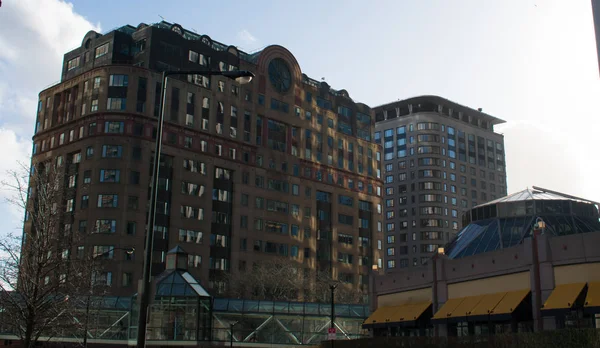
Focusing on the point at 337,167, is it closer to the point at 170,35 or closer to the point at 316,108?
the point at 316,108

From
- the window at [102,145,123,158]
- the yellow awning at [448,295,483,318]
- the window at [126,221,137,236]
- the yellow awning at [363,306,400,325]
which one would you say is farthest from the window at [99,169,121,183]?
the yellow awning at [448,295,483,318]

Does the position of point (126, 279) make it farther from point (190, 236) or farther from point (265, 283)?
point (265, 283)

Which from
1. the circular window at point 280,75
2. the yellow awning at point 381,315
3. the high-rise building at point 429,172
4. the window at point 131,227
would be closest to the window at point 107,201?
the window at point 131,227

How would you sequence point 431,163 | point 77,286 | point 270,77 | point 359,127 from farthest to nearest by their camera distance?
point 431,163 → point 359,127 → point 270,77 → point 77,286

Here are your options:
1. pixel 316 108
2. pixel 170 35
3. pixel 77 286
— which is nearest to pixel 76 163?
pixel 170 35

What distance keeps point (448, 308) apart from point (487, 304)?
14.3ft

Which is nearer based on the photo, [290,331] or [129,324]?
[129,324]

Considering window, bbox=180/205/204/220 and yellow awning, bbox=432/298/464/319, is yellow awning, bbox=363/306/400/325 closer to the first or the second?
yellow awning, bbox=432/298/464/319

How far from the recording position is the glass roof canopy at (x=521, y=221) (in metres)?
55.3

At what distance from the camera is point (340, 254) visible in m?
121

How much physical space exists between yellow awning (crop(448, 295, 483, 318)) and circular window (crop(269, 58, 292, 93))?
76254 mm

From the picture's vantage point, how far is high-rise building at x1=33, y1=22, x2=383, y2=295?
95.1 metres

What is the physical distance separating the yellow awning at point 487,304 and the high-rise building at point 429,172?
403 feet

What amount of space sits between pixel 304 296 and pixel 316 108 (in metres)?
35.5
